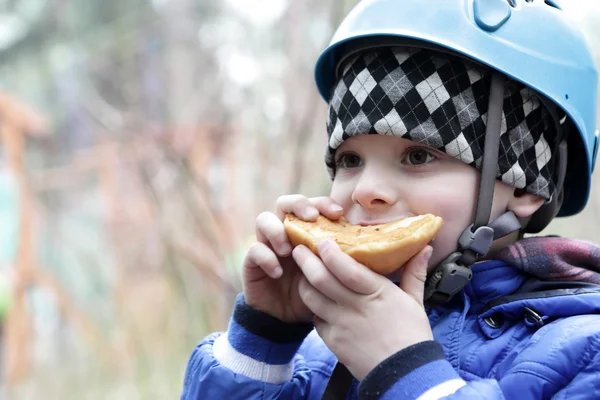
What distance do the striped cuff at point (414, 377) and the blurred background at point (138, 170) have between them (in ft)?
6.01

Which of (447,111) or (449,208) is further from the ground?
(447,111)

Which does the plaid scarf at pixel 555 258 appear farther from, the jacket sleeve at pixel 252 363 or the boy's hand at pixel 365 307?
the jacket sleeve at pixel 252 363

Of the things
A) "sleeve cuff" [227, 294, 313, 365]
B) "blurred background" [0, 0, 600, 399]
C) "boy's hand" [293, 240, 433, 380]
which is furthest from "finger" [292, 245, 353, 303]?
"blurred background" [0, 0, 600, 399]

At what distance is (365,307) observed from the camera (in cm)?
89

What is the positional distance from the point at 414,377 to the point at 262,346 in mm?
352

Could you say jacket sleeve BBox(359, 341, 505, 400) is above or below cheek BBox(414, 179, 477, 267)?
below

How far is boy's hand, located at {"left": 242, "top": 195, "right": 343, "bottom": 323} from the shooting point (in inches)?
40.4

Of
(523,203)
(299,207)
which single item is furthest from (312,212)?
(523,203)

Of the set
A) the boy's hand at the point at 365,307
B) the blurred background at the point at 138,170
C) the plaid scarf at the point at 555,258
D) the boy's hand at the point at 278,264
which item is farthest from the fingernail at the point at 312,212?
the blurred background at the point at 138,170

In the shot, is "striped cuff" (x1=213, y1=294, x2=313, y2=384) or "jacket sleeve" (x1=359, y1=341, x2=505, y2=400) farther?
"striped cuff" (x1=213, y1=294, x2=313, y2=384)

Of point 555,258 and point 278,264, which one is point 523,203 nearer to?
point 555,258

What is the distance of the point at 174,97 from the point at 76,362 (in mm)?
2559

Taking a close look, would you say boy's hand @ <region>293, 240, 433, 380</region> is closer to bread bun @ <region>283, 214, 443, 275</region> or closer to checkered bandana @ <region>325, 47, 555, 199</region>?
bread bun @ <region>283, 214, 443, 275</region>

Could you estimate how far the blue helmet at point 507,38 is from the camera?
1.02 metres
